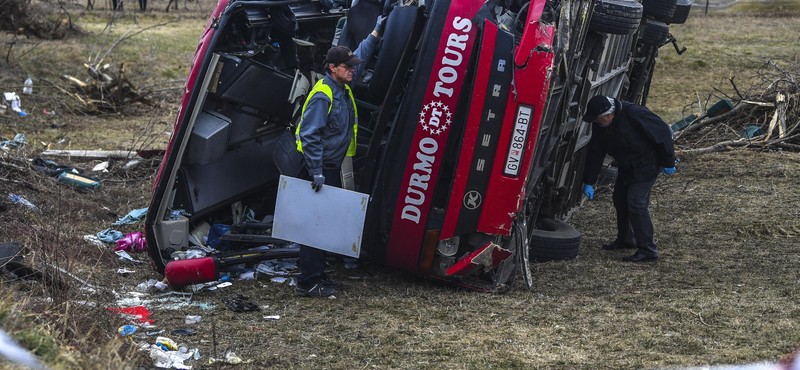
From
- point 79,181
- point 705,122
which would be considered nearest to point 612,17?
point 79,181

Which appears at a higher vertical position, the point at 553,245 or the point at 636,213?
the point at 636,213

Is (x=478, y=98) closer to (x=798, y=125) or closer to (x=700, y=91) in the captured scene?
(x=798, y=125)

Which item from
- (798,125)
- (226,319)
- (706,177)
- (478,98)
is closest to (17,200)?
(226,319)

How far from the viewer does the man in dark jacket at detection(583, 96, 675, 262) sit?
20.3ft

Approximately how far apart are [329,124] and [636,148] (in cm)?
258

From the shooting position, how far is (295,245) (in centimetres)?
599

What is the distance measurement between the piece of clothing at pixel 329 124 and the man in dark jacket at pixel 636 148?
1.95 m

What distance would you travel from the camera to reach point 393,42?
5156mm

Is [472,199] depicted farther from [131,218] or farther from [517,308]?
[131,218]

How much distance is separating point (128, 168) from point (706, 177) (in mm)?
6357

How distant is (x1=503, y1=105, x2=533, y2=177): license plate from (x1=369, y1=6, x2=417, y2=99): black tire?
0.89 metres

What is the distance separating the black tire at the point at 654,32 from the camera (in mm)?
8375

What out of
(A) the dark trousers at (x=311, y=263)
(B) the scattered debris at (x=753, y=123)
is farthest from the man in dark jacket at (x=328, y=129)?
(B) the scattered debris at (x=753, y=123)

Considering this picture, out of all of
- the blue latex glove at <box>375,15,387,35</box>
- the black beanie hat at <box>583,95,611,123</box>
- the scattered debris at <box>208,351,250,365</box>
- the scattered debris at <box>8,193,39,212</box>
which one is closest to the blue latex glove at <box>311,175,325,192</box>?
the blue latex glove at <box>375,15,387,35</box>
